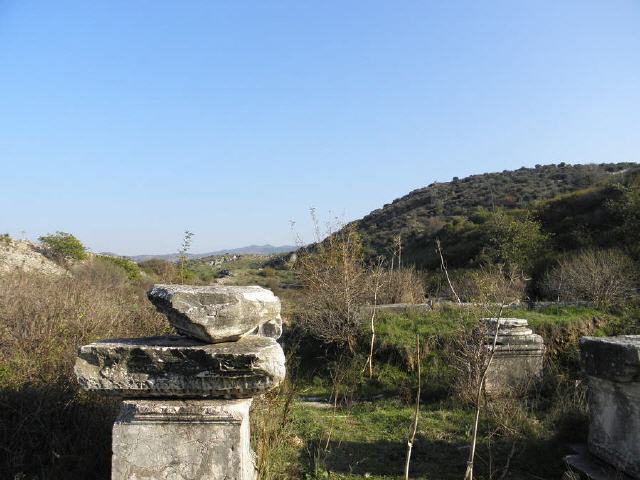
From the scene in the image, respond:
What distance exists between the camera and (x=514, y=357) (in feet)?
24.6

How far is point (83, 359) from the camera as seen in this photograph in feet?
9.71

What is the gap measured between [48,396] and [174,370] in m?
1.89

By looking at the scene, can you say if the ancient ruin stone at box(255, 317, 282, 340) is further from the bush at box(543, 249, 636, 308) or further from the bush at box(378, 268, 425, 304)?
the bush at box(378, 268, 425, 304)

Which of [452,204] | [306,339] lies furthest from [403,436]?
[452,204]

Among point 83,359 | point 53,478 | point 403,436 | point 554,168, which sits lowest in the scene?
point 403,436

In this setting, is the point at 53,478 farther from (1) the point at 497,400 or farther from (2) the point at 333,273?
(2) the point at 333,273

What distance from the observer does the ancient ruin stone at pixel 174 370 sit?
2939 millimetres

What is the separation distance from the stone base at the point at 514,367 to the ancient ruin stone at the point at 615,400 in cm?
259

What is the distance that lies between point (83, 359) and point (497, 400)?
5.07 meters

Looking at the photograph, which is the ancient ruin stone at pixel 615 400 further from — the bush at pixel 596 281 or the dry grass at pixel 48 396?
the bush at pixel 596 281

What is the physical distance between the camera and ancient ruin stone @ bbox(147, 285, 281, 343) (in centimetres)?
300

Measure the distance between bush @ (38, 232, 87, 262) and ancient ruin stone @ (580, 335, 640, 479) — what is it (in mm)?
17895

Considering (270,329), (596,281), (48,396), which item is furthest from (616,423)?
(596,281)

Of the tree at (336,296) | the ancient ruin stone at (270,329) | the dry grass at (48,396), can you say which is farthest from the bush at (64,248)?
the ancient ruin stone at (270,329)
